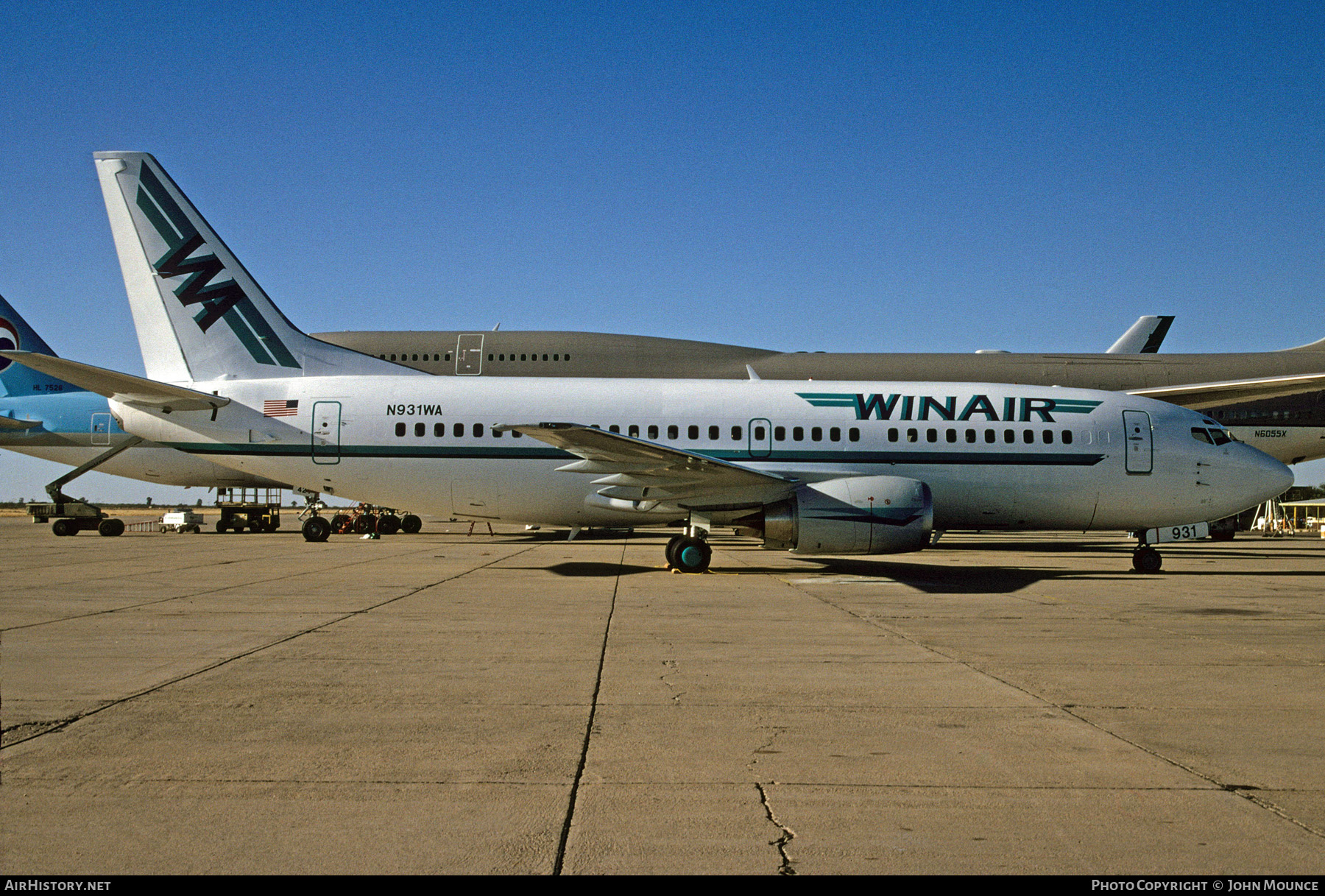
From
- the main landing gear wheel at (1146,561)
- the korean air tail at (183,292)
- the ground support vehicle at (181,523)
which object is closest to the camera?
the main landing gear wheel at (1146,561)

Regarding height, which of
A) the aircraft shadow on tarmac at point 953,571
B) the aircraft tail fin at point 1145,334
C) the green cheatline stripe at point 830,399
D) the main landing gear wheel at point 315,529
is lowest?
the main landing gear wheel at point 315,529

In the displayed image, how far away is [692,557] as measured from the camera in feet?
51.4

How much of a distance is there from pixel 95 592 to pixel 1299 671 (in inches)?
528

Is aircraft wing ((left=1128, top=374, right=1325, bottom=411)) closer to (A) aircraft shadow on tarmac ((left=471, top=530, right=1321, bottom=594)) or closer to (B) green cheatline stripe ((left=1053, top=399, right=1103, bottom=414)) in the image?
(A) aircraft shadow on tarmac ((left=471, top=530, right=1321, bottom=594))

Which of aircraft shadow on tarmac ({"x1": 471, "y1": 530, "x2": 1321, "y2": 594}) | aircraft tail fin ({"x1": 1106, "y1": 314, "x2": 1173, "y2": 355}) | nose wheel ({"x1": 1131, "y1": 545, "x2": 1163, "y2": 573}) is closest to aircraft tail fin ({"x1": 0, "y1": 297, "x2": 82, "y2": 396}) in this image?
aircraft shadow on tarmac ({"x1": 471, "y1": 530, "x2": 1321, "y2": 594})

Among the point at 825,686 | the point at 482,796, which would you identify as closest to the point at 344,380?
the point at 825,686

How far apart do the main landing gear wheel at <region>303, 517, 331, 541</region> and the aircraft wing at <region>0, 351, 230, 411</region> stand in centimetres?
844

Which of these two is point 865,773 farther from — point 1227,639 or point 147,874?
point 1227,639

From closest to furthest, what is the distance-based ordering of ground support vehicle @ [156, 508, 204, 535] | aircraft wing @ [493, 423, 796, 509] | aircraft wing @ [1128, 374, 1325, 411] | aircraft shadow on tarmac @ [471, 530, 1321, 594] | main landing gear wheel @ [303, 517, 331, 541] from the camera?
aircraft wing @ [493, 423, 796, 509], aircraft shadow on tarmac @ [471, 530, 1321, 594], main landing gear wheel @ [303, 517, 331, 541], aircraft wing @ [1128, 374, 1325, 411], ground support vehicle @ [156, 508, 204, 535]

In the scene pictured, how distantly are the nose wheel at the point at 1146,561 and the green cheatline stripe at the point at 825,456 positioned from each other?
6.19ft

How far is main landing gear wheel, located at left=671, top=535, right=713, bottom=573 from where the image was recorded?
15.6 m

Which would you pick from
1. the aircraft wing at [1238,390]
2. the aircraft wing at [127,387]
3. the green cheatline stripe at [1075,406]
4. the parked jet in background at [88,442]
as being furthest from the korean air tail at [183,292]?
the aircraft wing at [1238,390]

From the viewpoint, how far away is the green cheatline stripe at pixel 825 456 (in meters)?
16.8

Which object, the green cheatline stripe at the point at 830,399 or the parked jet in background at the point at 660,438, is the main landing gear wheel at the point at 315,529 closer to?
the parked jet in background at the point at 660,438
